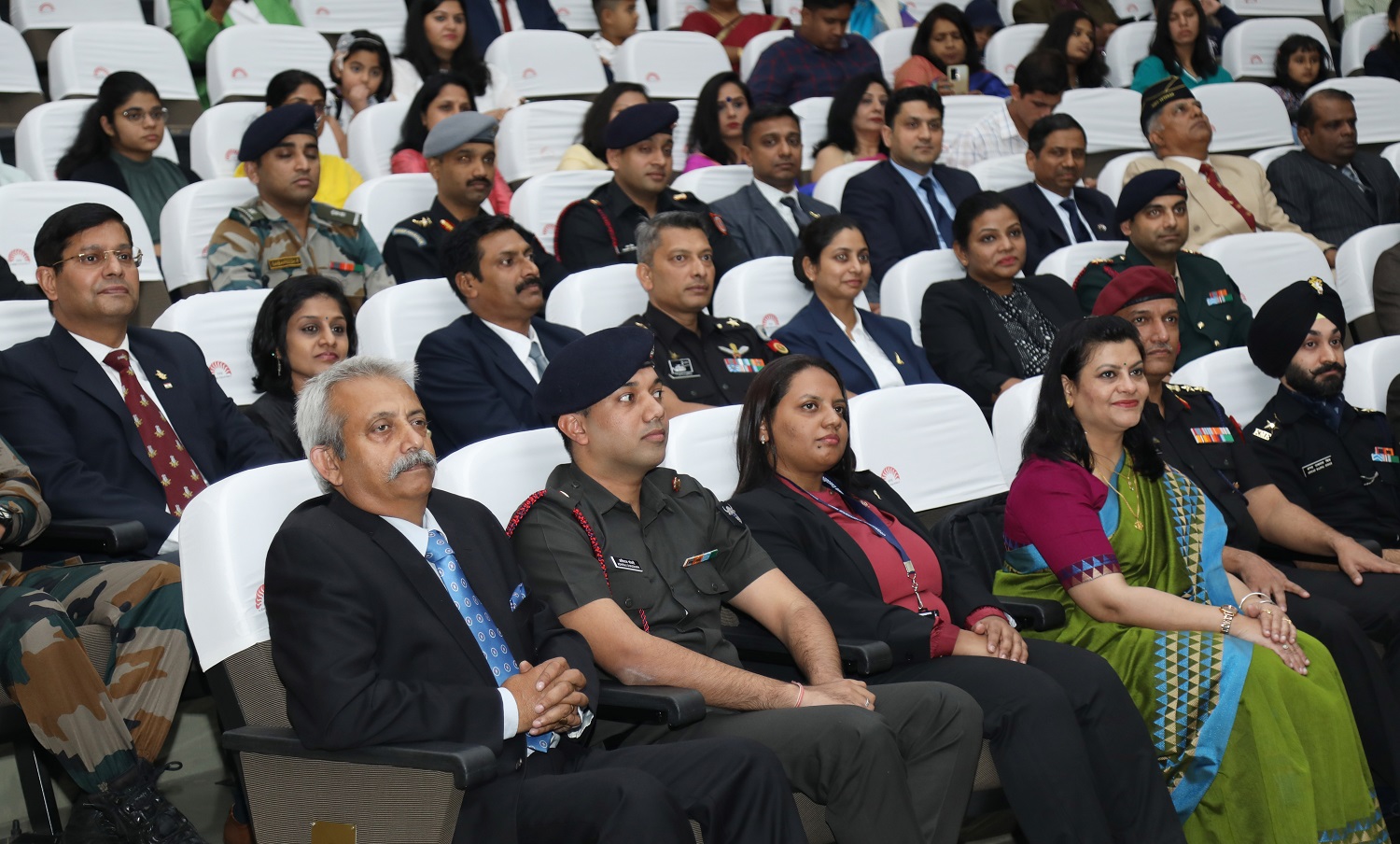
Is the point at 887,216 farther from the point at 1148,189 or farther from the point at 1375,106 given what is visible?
the point at 1375,106

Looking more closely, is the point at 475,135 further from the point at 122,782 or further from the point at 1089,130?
the point at 1089,130

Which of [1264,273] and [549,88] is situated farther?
[549,88]

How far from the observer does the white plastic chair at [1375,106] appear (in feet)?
22.6

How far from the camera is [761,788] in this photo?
7.38 ft

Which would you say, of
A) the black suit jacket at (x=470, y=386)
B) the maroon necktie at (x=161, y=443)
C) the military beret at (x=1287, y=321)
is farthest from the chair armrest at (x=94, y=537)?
the military beret at (x=1287, y=321)

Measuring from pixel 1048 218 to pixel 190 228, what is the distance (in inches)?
128

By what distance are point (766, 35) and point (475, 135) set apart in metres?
2.67

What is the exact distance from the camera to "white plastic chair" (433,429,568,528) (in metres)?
2.78

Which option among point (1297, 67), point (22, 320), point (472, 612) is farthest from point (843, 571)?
point (1297, 67)

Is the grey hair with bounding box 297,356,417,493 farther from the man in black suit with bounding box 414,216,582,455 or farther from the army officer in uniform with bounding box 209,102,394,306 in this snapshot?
the army officer in uniform with bounding box 209,102,394,306

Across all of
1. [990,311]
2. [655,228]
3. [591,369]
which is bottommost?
[990,311]

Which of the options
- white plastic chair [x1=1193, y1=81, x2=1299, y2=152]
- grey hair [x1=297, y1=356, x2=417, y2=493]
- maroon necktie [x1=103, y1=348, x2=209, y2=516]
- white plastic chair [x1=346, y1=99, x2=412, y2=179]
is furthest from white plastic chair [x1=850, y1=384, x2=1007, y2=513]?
white plastic chair [x1=1193, y1=81, x2=1299, y2=152]

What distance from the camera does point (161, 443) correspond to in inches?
124

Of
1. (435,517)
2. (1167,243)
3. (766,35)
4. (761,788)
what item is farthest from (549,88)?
(761,788)
